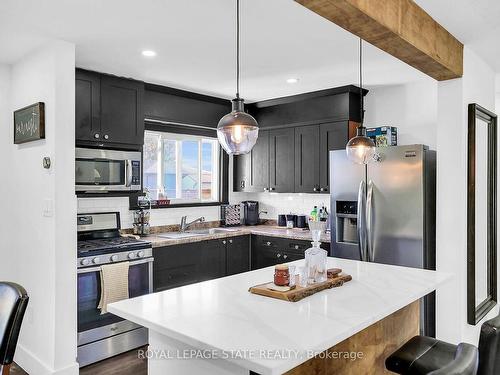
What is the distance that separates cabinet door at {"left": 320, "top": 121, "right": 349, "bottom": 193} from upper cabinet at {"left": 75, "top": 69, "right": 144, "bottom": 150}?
1.93 m

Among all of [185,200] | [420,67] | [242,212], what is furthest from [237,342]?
[242,212]

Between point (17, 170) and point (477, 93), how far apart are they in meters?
3.89

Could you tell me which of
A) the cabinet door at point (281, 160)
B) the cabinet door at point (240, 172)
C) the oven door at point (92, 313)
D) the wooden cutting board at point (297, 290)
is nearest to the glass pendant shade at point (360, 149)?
the wooden cutting board at point (297, 290)

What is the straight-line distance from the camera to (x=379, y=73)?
3912 millimetres

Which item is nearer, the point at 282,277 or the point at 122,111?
the point at 282,277

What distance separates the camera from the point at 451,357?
208 centimetres

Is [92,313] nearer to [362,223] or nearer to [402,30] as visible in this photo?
[362,223]

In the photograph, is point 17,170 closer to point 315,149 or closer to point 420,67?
point 315,149

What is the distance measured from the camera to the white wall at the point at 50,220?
305 cm

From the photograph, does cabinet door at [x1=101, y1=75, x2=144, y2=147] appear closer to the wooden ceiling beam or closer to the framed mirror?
the wooden ceiling beam

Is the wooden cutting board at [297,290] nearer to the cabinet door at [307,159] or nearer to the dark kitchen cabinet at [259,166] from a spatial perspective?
the cabinet door at [307,159]

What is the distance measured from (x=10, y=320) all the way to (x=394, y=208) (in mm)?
2989

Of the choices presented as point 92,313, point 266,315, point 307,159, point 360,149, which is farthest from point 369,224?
point 92,313

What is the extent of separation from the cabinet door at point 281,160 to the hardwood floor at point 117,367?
2.46 metres
